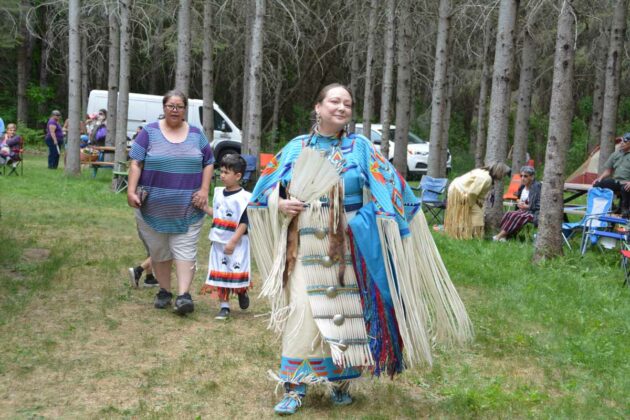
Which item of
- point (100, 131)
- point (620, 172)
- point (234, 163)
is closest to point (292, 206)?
point (234, 163)

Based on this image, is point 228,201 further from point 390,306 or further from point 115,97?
point 115,97

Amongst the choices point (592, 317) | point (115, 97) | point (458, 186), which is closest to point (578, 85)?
point (115, 97)

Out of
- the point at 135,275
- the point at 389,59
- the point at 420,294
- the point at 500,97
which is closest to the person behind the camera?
the point at 420,294

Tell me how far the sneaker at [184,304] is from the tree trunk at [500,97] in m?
5.83

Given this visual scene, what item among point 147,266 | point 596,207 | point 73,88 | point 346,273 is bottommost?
point 147,266

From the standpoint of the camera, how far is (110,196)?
14.2m

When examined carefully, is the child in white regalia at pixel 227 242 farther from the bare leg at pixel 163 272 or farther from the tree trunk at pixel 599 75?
the tree trunk at pixel 599 75

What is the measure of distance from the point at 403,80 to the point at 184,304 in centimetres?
1016

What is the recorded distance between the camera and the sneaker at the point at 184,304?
20.0 ft

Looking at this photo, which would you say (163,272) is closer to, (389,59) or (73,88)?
(389,59)

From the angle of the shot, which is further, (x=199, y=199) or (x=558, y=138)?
(x=558, y=138)

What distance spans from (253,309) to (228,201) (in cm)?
93

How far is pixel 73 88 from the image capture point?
17.6m

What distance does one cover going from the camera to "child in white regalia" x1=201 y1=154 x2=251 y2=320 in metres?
6.16
